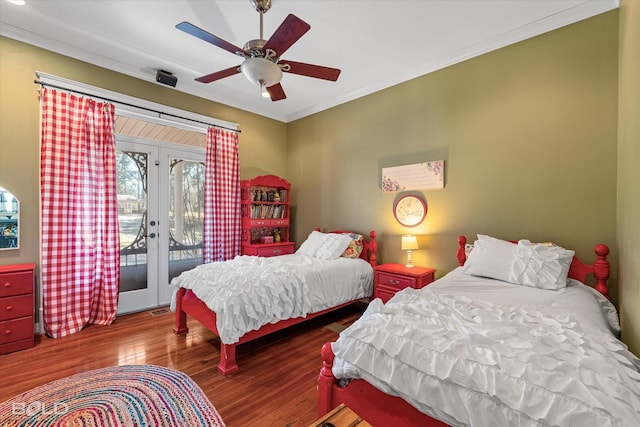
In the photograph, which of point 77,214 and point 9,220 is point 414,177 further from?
point 9,220

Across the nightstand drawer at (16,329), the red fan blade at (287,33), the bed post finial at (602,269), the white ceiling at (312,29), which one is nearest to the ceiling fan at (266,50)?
Answer: the red fan blade at (287,33)

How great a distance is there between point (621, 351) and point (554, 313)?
0.48 meters

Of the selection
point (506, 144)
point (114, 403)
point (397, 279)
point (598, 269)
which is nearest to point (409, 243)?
point (397, 279)

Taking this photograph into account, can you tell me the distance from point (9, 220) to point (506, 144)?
492cm

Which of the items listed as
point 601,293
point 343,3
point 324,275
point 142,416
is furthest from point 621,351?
point 343,3

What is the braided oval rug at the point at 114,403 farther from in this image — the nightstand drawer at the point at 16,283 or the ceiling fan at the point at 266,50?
the ceiling fan at the point at 266,50

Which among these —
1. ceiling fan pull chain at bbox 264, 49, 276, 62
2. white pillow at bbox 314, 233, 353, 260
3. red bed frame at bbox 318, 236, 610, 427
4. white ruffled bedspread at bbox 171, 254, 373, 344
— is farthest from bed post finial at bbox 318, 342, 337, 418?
white pillow at bbox 314, 233, 353, 260

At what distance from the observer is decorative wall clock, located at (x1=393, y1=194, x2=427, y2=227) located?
3.38 metres

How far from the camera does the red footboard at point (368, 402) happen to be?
3.96ft

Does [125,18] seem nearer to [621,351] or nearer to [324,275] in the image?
[324,275]

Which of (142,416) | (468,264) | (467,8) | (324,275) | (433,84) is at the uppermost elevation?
(467,8)

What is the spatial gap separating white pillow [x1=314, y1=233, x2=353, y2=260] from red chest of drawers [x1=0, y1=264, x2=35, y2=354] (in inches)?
113

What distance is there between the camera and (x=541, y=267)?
2.18m

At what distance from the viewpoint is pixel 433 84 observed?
330 cm
